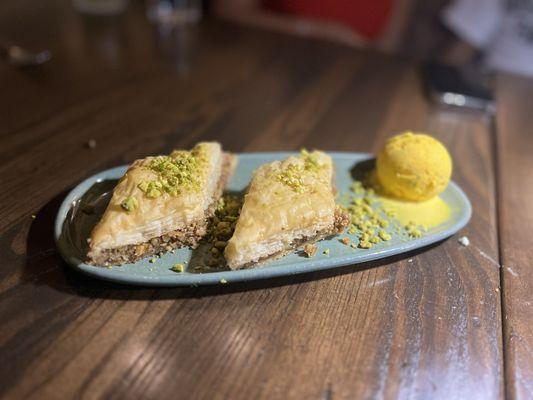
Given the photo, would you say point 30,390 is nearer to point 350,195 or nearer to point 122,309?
point 122,309

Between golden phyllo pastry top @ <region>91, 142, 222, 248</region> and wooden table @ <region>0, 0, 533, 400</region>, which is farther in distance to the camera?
golden phyllo pastry top @ <region>91, 142, 222, 248</region>

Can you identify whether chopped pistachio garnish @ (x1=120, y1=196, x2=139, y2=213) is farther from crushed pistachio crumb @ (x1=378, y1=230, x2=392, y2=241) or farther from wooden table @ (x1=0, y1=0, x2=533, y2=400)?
crushed pistachio crumb @ (x1=378, y1=230, x2=392, y2=241)

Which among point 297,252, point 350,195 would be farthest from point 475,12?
point 297,252

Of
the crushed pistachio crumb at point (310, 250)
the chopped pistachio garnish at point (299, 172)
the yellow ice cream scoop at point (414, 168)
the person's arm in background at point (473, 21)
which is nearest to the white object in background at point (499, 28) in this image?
the person's arm in background at point (473, 21)

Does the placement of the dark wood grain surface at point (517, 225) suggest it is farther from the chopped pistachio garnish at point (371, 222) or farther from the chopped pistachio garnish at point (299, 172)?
the chopped pistachio garnish at point (299, 172)

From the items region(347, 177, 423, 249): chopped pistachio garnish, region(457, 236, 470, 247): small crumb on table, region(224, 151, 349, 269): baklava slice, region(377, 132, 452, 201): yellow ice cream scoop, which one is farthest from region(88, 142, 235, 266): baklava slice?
region(457, 236, 470, 247): small crumb on table

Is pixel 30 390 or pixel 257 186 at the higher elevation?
pixel 257 186

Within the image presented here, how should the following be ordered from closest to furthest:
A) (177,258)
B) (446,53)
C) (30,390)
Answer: (30,390) → (177,258) → (446,53)
